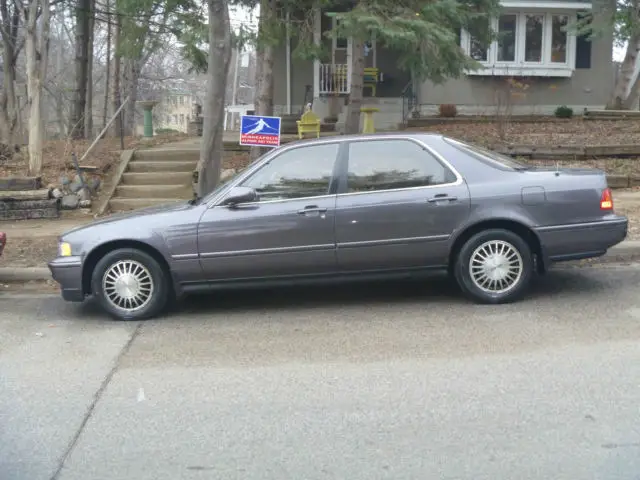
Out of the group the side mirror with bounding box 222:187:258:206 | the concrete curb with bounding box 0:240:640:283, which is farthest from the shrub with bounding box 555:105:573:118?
the side mirror with bounding box 222:187:258:206

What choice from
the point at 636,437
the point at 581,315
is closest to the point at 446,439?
the point at 636,437

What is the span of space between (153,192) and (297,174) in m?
6.57

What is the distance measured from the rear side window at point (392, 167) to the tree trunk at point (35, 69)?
7.51 metres

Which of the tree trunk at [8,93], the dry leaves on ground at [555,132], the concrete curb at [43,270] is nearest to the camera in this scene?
the concrete curb at [43,270]

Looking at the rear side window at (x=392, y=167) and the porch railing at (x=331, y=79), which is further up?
the porch railing at (x=331, y=79)

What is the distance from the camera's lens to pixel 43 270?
8719 mm

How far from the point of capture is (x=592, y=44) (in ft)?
71.5

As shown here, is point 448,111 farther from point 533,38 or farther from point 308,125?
point 308,125

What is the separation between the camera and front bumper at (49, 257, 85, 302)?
22.6ft

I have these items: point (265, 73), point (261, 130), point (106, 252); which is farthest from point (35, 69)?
point (106, 252)

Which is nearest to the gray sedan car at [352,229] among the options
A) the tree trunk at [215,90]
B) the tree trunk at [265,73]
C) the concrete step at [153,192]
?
the tree trunk at [215,90]

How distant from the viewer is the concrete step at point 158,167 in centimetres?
1394

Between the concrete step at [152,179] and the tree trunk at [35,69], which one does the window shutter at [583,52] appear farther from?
the tree trunk at [35,69]

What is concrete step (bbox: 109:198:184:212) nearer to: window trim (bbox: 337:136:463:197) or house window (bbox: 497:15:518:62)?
window trim (bbox: 337:136:463:197)
